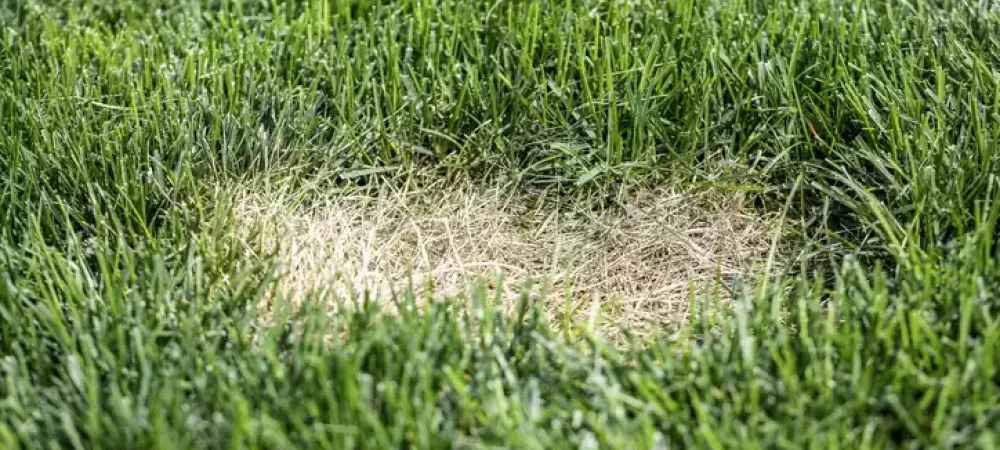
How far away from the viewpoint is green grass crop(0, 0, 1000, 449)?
6.69 ft

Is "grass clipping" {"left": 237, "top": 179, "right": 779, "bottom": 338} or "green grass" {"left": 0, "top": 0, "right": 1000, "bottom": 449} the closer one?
"green grass" {"left": 0, "top": 0, "right": 1000, "bottom": 449}

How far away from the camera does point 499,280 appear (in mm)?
2312

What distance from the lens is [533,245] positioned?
2814 mm

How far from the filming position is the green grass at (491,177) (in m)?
2.04

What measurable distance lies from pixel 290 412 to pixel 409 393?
0.21m

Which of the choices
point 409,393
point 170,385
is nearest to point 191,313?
point 170,385

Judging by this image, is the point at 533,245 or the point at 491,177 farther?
the point at 491,177

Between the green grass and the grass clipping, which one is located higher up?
the green grass

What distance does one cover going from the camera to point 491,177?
2.96 metres

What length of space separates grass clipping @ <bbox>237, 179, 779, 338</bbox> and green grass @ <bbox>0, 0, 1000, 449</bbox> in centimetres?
7

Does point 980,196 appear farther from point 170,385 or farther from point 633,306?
point 170,385

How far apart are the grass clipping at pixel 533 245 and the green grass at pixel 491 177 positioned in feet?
0.24

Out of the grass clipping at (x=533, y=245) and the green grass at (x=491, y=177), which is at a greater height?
the green grass at (x=491, y=177)

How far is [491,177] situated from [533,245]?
0.23 metres
